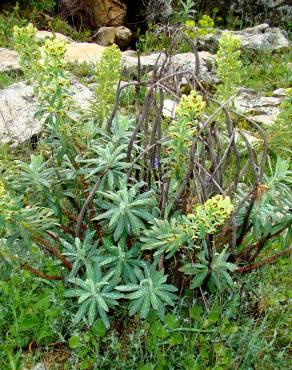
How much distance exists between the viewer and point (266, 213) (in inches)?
100

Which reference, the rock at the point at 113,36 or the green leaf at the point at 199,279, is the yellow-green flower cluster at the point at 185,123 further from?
the rock at the point at 113,36

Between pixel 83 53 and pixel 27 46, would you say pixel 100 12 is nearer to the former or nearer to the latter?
pixel 83 53

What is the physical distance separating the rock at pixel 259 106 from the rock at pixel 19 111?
1417 millimetres

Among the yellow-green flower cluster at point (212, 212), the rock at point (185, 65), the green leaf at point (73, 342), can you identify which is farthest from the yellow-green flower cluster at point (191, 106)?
the rock at point (185, 65)

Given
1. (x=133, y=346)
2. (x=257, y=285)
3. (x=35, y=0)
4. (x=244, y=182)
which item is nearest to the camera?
(x=133, y=346)

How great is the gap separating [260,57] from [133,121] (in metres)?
4.02

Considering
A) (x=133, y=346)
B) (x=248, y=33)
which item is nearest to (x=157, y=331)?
(x=133, y=346)

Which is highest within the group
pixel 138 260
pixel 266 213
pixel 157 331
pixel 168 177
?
pixel 168 177

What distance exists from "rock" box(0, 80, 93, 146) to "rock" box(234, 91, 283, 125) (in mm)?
1417

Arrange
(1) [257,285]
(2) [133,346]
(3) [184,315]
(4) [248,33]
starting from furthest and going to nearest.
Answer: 1. (4) [248,33]
2. (1) [257,285]
3. (3) [184,315]
4. (2) [133,346]

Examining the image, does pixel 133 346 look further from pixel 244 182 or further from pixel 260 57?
pixel 260 57

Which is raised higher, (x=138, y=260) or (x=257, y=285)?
(x=138, y=260)

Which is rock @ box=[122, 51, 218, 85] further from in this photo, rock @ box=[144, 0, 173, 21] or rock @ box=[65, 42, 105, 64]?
rock @ box=[144, 0, 173, 21]

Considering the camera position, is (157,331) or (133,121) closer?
(157,331)
